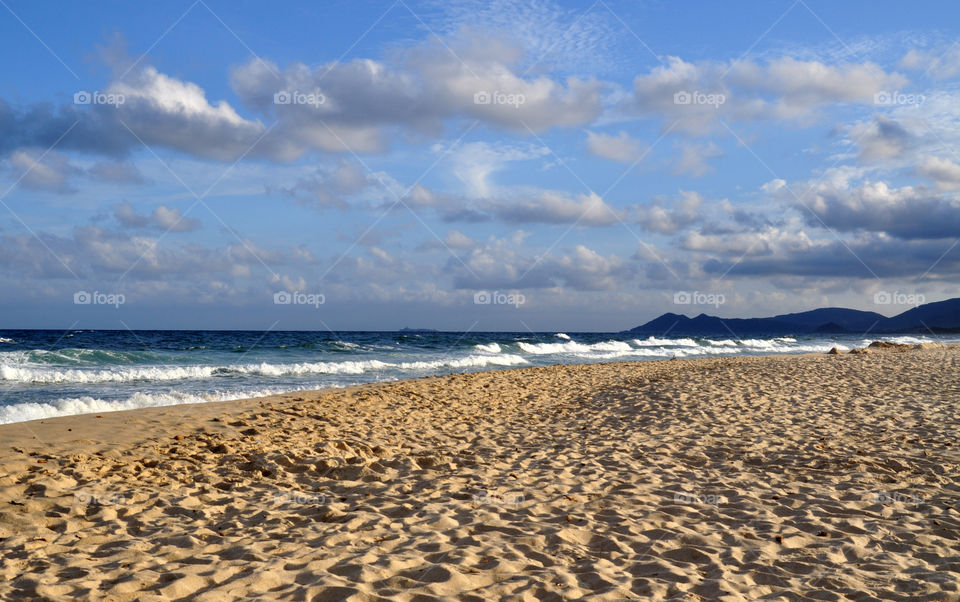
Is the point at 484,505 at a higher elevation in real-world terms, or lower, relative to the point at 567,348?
lower

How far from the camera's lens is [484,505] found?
5.62 m

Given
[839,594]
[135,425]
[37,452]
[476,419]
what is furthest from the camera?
[476,419]

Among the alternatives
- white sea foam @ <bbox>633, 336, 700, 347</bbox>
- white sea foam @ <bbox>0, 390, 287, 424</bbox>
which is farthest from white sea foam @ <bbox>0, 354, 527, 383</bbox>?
white sea foam @ <bbox>633, 336, 700, 347</bbox>

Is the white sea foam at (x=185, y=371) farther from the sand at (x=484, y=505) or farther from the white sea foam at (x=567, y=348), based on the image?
the white sea foam at (x=567, y=348)

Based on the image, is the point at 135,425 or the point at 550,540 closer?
the point at 550,540

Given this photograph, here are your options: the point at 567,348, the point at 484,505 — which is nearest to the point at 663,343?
the point at 567,348

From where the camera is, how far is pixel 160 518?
205 inches

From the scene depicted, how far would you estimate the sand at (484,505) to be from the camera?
398 centimetres

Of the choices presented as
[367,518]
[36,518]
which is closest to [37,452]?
[36,518]

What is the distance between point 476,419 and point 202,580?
702 cm

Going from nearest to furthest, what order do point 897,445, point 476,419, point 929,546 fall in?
1. point 929,546
2. point 897,445
3. point 476,419

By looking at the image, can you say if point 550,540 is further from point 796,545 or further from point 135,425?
point 135,425

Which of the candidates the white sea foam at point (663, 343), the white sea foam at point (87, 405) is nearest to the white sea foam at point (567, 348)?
the white sea foam at point (663, 343)

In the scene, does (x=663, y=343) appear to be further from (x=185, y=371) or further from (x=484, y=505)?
(x=484, y=505)
